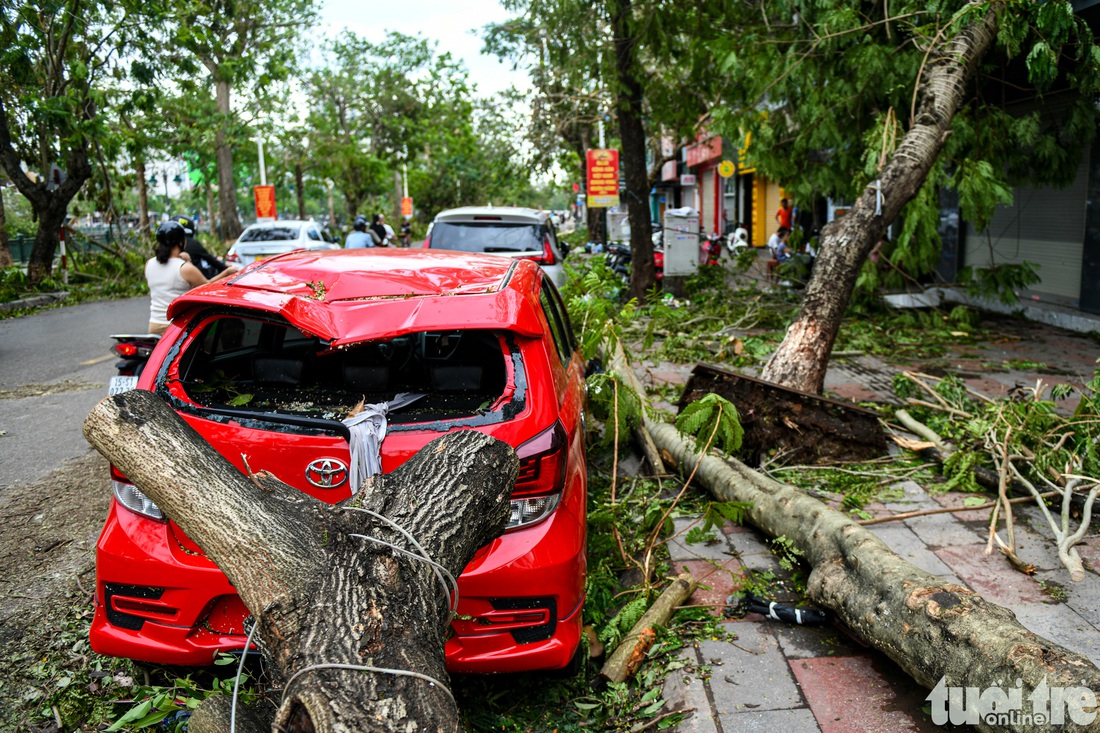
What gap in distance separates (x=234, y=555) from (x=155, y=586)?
0.72 metres

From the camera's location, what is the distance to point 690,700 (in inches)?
125

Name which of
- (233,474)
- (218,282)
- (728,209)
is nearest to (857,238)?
(218,282)

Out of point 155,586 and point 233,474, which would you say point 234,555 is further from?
point 155,586

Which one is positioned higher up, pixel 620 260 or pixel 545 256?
pixel 545 256

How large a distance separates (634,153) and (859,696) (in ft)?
39.6

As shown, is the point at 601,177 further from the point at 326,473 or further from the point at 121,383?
the point at 326,473

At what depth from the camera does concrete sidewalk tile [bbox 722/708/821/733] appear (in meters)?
2.98

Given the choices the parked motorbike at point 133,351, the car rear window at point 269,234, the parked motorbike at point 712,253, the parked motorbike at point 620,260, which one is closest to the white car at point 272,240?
the car rear window at point 269,234

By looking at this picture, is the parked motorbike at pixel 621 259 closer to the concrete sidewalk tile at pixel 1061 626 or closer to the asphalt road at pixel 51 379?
the asphalt road at pixel 51 379

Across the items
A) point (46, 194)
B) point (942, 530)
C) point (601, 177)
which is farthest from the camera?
point (601, 177)

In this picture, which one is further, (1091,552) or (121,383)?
(121,383)

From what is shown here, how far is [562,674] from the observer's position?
3.31m

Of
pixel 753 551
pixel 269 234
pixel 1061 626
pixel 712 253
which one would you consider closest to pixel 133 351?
pixel 753 551

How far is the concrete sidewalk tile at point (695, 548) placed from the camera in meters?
4.47
